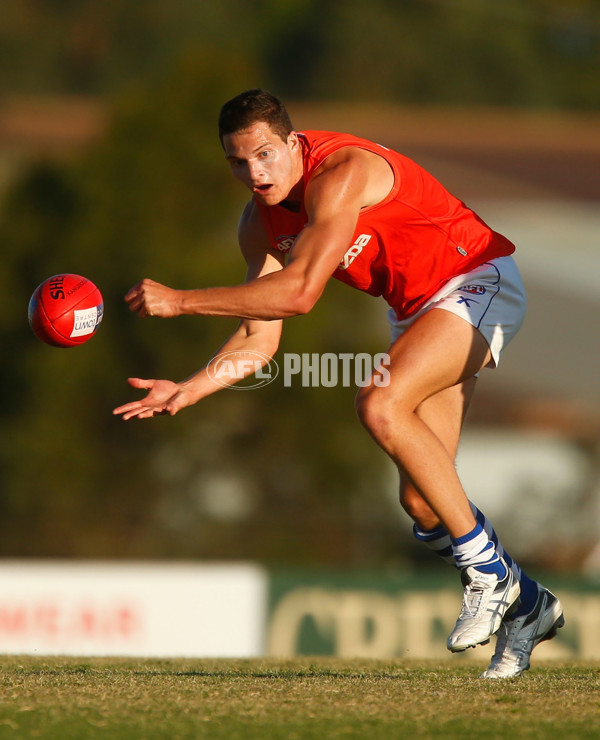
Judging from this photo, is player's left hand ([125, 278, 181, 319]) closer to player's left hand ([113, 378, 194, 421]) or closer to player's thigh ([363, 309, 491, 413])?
player's left hand ([113, 378, 194, 421])

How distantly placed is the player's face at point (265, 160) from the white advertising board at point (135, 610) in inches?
316

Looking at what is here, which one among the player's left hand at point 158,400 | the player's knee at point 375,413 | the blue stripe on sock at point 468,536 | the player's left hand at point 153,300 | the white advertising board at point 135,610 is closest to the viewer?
the player's left hand at point 153,300

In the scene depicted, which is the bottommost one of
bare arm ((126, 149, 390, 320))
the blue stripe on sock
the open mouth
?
the blue stripe on sock

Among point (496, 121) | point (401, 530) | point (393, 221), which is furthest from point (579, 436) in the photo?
point (496, 121)

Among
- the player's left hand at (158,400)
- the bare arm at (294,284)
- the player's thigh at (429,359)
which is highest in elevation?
the bare arm at (294,284)

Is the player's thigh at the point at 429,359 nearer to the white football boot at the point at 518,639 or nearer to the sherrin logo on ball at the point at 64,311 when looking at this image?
the white football boot at the point at 518,639

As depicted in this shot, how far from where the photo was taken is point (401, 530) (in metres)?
21.6

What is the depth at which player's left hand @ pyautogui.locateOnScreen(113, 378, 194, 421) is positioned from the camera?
6.22 meters

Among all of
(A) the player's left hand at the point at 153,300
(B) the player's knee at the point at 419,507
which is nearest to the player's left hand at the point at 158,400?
(A) the player's left hand at the point at 153,300

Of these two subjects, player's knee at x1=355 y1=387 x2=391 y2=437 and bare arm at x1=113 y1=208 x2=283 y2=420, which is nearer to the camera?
player's knee at x1=355 y1=387 x2=391 y2=437

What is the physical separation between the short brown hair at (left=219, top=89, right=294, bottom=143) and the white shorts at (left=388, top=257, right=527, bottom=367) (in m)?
1.09

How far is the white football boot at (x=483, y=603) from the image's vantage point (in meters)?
5.98

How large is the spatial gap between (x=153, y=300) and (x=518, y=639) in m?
2.49

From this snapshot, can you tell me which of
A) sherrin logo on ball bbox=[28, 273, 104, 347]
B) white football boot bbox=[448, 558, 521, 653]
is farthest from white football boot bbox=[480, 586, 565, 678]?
sherrin logo on ball bbox=[28, 273, 104, 347]
